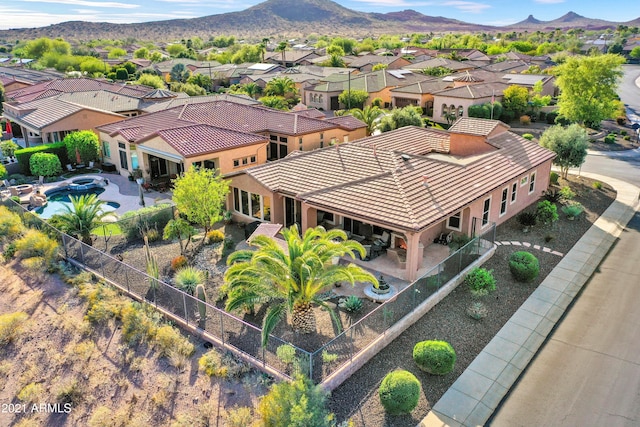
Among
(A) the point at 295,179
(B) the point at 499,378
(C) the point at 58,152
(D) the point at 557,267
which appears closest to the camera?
(B) the point at 499,378

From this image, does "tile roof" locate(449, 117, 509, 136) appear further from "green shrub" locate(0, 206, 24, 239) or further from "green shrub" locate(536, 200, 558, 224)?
"green shrub" locate(0, 206, 24, 239)

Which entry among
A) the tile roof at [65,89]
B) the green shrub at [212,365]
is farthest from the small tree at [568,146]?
the tile roof at [65,89]

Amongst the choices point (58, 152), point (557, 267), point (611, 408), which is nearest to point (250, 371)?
point (611, 408)

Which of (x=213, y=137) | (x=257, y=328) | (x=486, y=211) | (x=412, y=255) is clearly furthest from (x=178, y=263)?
(x=486, y=211)

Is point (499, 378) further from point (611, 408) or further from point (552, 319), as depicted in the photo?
point (552, 319)

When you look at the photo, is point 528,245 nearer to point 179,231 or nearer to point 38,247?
point 179,231

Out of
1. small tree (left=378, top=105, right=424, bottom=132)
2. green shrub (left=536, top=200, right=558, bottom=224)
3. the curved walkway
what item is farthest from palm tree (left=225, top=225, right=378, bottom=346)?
small tree (left=378, top=105, right=424, bottom=132)

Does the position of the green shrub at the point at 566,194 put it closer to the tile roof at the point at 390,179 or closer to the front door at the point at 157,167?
the tile roof at the point at 390,179
